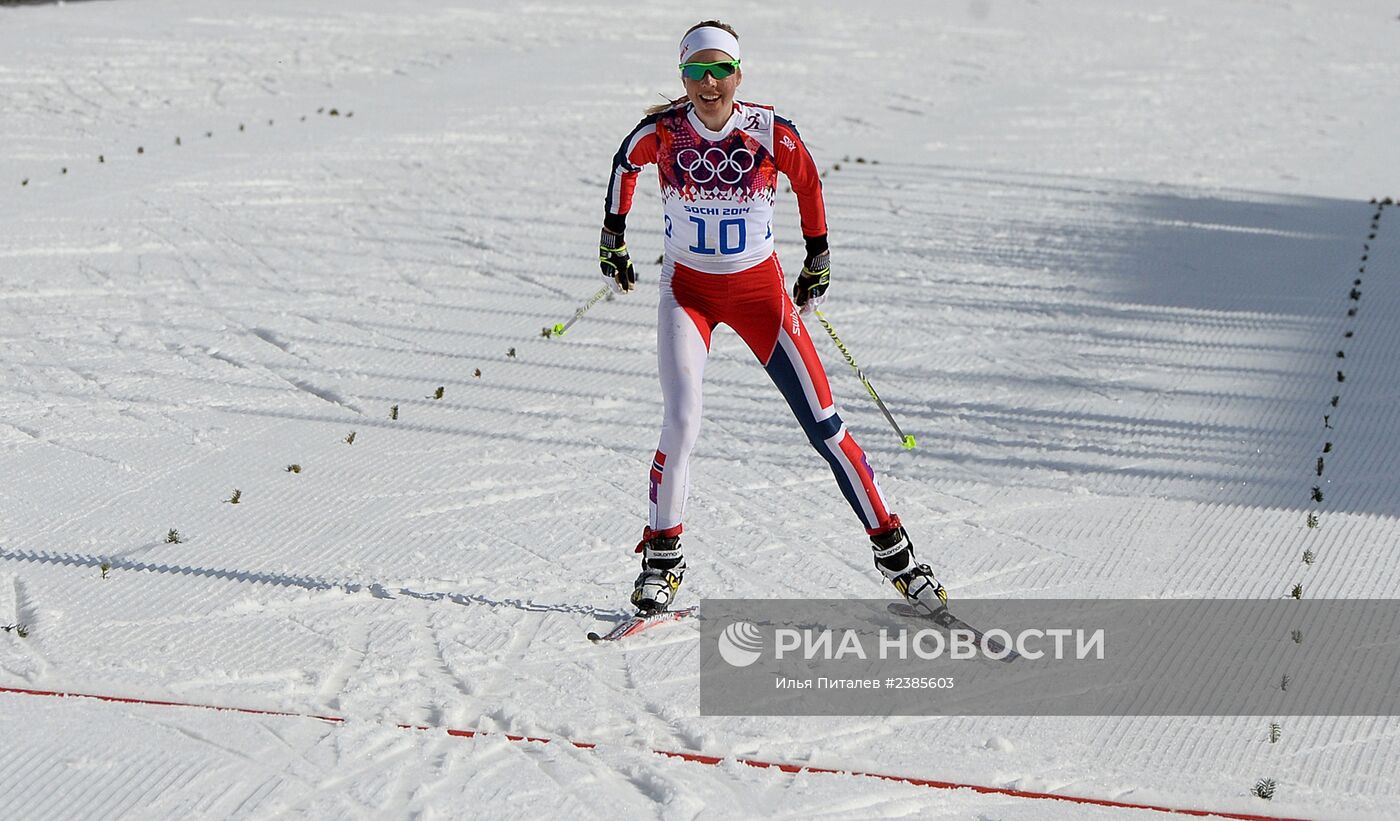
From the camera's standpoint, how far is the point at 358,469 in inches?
302

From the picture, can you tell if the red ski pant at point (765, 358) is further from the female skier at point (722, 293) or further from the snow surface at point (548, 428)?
the snow surface at point (548, 428)

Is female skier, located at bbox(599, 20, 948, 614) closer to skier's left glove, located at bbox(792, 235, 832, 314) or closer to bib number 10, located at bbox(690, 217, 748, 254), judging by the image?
bib number 10, located at bbox(690, 217, 748, 254)

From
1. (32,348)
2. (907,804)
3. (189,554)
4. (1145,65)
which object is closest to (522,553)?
(189,554)

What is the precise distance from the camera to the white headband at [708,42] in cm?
555

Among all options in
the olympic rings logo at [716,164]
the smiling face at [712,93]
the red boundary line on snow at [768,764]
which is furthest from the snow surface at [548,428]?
the smiling face at [712,93]

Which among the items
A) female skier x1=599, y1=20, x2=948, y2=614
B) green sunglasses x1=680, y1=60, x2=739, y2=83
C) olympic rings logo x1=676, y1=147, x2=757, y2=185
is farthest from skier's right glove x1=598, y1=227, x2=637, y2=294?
green sunglasses x1=680, y1=60, x2=739, y2=83

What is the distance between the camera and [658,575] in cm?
584

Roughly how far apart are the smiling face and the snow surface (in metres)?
1.98

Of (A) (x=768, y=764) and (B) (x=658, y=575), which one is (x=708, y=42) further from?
(A) (x=768, y=764)

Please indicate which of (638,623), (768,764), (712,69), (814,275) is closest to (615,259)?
(814,275)

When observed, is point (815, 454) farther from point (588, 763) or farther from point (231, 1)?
point (231, 1)

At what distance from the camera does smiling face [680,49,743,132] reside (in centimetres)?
554

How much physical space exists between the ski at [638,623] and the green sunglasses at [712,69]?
2088 mm

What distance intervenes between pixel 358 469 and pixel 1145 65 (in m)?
20.8
